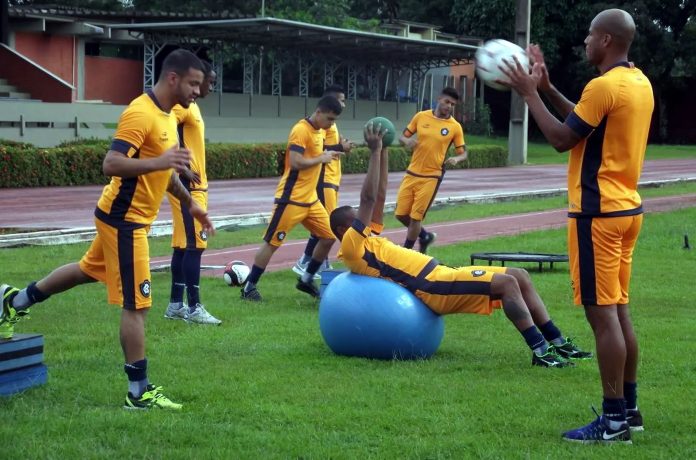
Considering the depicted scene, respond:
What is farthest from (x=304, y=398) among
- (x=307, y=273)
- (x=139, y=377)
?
(x=307, y=273)

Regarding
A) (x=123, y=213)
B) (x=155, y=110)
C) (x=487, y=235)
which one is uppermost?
(x=155, y=110)

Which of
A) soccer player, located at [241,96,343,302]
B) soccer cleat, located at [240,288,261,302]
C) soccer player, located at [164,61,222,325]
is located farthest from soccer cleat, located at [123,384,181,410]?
soccer player, located at [241,96,343,302]

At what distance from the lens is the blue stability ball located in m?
8.41

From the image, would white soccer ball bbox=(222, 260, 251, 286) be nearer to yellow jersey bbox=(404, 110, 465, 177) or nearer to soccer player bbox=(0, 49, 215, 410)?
yellow jersey bbox=(404, 110, 465, 177)

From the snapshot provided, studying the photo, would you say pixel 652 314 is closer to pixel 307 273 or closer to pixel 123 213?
pixel 307 273

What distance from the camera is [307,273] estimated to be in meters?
12.0

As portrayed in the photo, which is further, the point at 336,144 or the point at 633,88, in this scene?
the point at 336,144

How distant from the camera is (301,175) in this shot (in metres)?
12.4

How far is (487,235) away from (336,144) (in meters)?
6.79

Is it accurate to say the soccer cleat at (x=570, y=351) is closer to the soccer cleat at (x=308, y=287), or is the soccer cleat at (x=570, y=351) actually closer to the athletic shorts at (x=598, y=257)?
the athletic shorts at (x=598, y=257)

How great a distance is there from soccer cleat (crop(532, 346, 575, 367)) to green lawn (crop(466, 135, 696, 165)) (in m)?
38.4

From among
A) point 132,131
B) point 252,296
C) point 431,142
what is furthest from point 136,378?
point 431,142

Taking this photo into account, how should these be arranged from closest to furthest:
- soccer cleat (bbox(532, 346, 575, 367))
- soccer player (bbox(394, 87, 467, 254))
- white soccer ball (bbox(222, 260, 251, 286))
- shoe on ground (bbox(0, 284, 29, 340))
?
shoe on ground (bbox(0, 284, 29, 340))
soccer cleat (bbox(532, 346, 575, 367))
white soccer ball (bbox(222, 260, 251, 286))
soccer player (bbox(394, 87, 467, 254))

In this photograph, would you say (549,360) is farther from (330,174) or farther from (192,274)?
(330,174)
